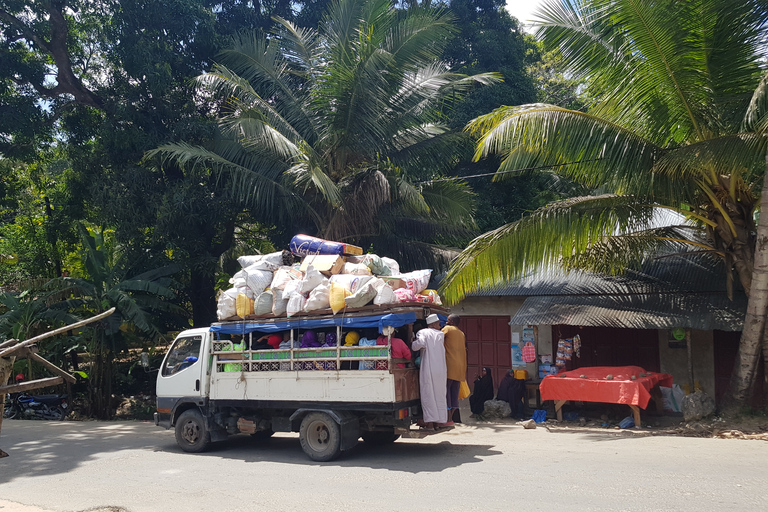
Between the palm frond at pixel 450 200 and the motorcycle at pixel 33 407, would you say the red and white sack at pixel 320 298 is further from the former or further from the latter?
the motorcycle at pixel 33 407

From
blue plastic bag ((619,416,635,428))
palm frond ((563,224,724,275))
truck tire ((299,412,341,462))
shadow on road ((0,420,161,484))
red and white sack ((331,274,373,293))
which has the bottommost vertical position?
shadow on road ((0,420,161,484))

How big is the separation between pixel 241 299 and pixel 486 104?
13.5 m

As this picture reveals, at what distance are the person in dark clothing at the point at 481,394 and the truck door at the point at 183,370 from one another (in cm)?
571

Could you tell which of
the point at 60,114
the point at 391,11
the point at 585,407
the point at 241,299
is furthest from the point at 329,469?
the point at 60,114

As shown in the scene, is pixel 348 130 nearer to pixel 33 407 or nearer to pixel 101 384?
pixel 101 384

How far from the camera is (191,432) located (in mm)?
9414

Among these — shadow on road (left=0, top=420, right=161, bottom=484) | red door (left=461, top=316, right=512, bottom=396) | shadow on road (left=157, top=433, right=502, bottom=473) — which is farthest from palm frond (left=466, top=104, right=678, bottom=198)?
shadow on road (left=0, top=420, right=161, bottom=484)

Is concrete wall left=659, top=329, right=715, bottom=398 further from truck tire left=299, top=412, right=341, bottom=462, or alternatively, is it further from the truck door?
the truck door

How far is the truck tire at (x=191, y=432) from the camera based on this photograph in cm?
921

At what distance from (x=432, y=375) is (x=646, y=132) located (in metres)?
5.80

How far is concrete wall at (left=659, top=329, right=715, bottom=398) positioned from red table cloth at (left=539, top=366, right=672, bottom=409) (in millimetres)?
1589

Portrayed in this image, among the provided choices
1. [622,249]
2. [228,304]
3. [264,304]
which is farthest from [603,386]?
[228,304]

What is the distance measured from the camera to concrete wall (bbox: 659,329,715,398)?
12.4m

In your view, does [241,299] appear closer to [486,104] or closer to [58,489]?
[58,489]
